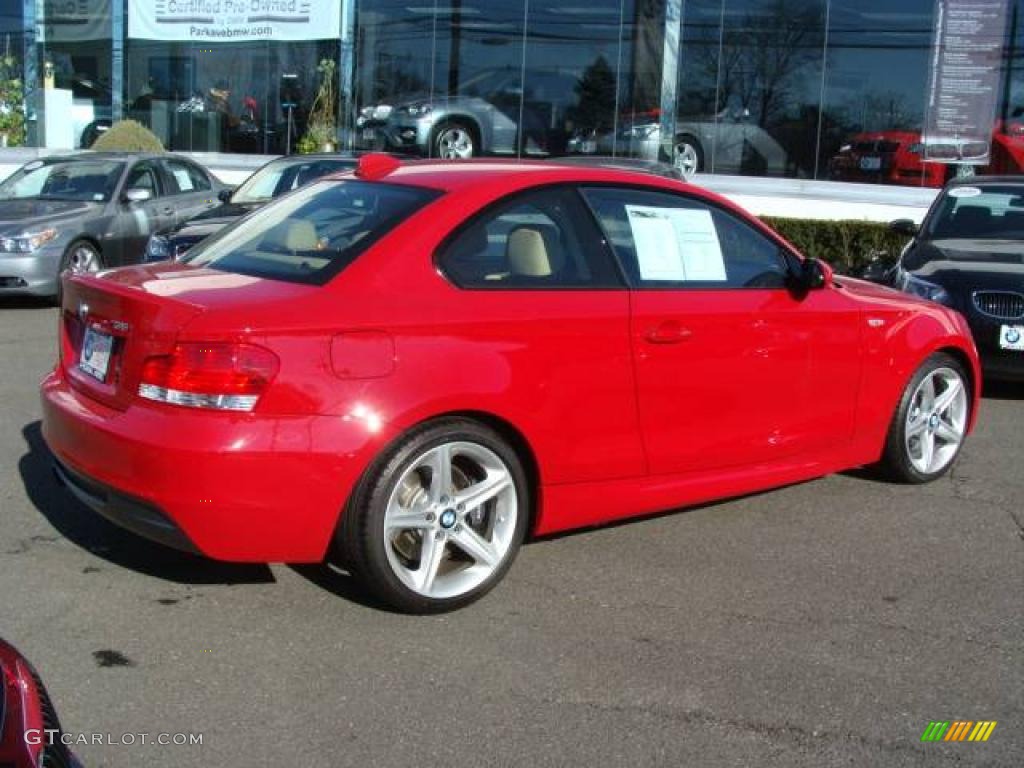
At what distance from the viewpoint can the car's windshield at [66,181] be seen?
477 inches

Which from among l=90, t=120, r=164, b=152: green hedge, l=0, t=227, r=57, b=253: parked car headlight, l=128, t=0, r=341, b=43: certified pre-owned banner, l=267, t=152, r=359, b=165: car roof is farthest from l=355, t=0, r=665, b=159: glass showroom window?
l=0, t=227, r=57, b=253: parked car headlight

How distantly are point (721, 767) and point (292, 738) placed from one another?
1.21m

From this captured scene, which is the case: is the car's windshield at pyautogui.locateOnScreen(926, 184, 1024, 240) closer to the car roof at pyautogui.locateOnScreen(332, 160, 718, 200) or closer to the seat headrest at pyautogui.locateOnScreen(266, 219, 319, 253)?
the car roof at pyautogui.locateOnScreen(332, 160, 718, 200)

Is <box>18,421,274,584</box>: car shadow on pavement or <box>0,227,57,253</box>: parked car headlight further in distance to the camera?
<box>0,227,57,253</box>: parked car headlight

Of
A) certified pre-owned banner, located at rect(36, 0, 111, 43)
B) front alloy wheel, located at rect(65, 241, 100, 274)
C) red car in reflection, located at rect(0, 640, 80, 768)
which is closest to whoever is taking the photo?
red car in reflection, located at rect(0, 640, 80, 768)

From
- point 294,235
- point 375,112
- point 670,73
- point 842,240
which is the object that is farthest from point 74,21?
point 294,235

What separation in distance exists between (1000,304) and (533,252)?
4869 mm

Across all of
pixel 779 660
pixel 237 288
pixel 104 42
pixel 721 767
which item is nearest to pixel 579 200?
pixel 237 288

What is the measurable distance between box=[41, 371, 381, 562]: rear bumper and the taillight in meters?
0.04

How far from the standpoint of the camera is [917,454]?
606 centimetres

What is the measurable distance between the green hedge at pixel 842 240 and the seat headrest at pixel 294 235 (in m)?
10.2

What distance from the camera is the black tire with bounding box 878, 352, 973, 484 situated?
5.84 m

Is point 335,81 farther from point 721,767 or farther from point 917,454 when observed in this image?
point 721,767

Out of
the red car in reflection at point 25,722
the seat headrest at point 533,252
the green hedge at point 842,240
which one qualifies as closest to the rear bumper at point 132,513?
the red car in reflection at point 25,722
